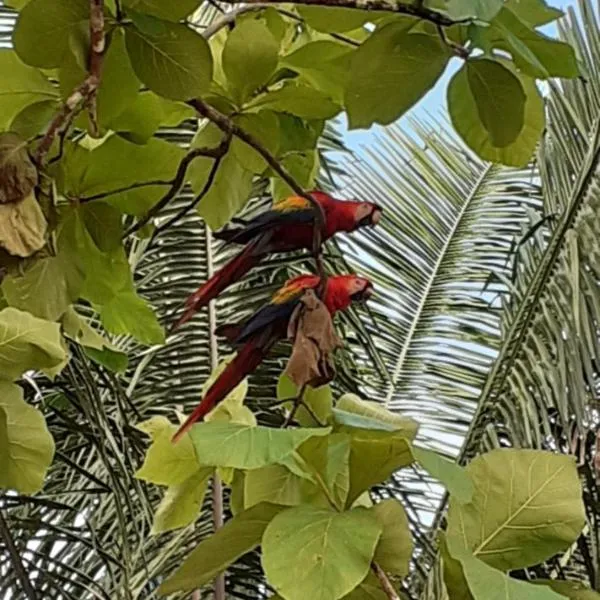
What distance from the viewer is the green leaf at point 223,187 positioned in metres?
0.58

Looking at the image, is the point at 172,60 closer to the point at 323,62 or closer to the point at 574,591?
the point at 323,62

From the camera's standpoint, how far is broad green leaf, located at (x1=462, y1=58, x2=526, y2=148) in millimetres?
431

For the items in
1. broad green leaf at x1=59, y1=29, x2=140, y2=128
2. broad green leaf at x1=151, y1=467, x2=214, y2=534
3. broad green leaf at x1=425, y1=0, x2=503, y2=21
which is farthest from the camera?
broad green leaf at x1=151, y1=467, x2=214, y2=534

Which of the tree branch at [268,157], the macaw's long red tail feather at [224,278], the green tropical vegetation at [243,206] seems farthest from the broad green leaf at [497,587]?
the macaw's long red tail feather at [224,278]

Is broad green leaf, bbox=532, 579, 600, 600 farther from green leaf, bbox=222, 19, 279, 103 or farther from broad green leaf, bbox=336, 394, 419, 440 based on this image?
green leaf, bbox=222, 19, 279, 103

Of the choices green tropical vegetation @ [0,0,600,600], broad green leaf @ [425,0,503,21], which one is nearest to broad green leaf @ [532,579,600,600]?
green tropical vegetation @ [0,0,600,600]

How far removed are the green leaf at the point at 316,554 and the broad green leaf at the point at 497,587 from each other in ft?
0.13

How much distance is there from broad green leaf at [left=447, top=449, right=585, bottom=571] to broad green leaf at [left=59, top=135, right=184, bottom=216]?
0.76 ft

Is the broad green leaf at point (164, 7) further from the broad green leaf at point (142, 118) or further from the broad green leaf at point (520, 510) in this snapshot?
the broad green leaf at point (520, 510)

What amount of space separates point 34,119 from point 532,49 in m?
0.23

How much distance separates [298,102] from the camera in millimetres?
517

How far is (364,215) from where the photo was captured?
2.19 feet

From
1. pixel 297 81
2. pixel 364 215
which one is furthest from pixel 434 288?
pixel 297 81

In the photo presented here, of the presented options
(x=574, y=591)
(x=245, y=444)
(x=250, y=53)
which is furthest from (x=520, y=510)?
(x=250, y=53)
